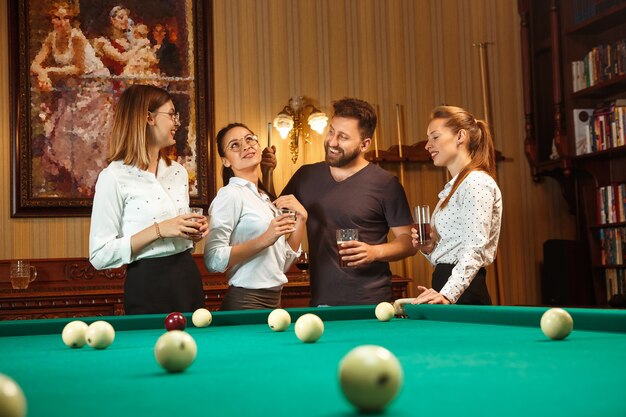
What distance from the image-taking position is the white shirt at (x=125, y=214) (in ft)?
10.1

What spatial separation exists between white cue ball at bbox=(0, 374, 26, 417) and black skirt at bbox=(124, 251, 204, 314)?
7.08ft

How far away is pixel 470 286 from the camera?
3229mm

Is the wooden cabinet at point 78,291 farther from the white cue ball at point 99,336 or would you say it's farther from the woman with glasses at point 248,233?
the white cue ball at point 99,336

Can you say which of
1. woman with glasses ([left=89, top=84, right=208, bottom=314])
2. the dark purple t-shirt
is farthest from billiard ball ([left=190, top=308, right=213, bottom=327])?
the dark purple t-shirt

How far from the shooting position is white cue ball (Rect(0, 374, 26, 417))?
3.05ft

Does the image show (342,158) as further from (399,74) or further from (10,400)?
(10,400)

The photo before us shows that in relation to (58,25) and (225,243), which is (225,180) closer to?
(225,243)

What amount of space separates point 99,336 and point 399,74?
488 centimetres

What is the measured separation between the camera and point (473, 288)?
10.6 feet

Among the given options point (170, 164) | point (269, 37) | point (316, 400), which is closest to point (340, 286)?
point (170, 164)

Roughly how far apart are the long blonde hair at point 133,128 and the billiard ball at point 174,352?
1806mm

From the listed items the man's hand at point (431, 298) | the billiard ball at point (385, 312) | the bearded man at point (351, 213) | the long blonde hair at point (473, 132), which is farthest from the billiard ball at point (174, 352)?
the long blonde hair at point (473, 132)

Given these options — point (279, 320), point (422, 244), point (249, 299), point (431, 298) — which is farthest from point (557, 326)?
point (249, 299)

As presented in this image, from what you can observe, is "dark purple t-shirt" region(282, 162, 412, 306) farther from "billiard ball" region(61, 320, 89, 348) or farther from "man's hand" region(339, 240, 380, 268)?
"billiard ball" region(61, 320, 89, 348)
